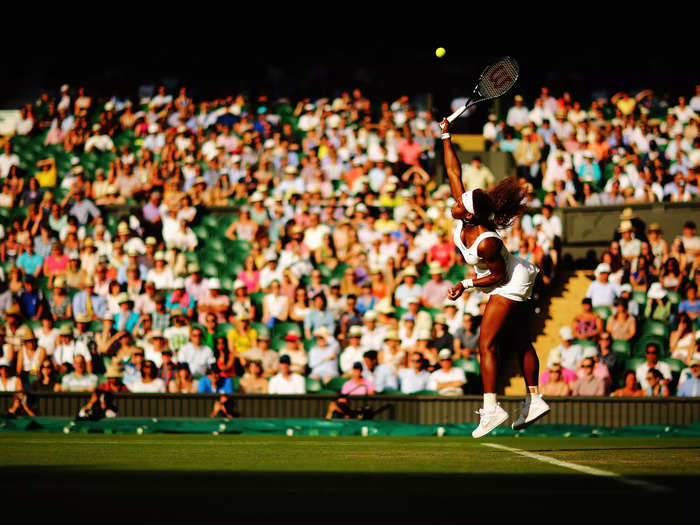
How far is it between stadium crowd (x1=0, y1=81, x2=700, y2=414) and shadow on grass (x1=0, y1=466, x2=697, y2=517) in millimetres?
7267

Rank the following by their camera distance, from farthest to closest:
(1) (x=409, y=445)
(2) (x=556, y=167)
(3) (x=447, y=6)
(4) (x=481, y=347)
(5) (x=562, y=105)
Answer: (3) (x=447, y=6)
(5) (x=562, y=105)
(2) (x=556, y=167)
(1) (x=409, y=445)
(4) (x=481, y=347)

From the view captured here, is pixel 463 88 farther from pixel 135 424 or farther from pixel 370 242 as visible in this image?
pixel 135 424

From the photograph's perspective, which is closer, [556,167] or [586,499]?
[586,499]

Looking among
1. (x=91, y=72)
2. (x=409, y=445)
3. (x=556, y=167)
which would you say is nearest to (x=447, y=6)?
(x=556, y=167)

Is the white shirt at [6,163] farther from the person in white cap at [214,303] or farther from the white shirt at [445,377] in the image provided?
the white shirt at [445,377]

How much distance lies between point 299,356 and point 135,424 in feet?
9.84

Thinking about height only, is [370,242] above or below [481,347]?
above

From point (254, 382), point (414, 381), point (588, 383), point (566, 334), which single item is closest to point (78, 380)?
point (254, 382)

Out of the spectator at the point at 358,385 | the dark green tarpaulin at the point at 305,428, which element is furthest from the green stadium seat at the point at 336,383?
the dark green tarpaulin at the point at 305,428

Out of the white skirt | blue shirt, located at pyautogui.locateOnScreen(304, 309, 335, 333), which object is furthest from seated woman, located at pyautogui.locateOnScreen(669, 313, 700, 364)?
the white skirt

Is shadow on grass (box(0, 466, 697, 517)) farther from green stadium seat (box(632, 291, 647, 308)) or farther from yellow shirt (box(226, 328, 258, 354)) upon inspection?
green stadium seat (box(632, 291, 647, 308))

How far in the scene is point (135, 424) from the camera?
39.7 ft

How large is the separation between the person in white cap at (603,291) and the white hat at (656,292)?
0.49 metres

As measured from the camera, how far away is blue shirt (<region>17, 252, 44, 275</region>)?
17.1 metres
